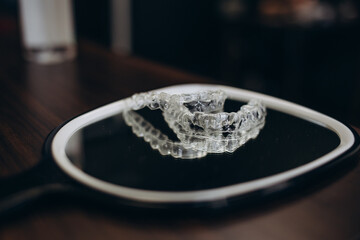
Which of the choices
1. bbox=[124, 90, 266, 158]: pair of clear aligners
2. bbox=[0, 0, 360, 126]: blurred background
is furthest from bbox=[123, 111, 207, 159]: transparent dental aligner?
bbox=[0, 0, 360, 126]: blurred background

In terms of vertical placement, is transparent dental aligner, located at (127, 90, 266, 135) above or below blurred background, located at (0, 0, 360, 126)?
above

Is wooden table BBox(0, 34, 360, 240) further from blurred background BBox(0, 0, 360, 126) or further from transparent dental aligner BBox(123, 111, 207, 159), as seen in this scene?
blurred background BBox(0, 0, 360, 126)

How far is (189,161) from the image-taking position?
34cm

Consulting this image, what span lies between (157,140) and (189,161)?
2.5 inches

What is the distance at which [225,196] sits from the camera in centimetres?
27

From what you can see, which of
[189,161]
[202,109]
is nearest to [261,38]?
[202,109]

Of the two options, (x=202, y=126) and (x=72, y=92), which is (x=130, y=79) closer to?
(x=72, y=92)

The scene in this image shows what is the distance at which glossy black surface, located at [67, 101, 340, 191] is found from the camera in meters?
0.31

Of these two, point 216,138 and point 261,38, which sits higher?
point 216,138

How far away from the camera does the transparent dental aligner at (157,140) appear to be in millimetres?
360

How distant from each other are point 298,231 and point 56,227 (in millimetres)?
163

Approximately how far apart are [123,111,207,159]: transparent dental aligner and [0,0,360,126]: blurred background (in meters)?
1.17

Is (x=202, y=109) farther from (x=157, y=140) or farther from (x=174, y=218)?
(x=174, y=218)

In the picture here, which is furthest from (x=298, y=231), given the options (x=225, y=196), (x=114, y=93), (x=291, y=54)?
(x=291, y=54)
